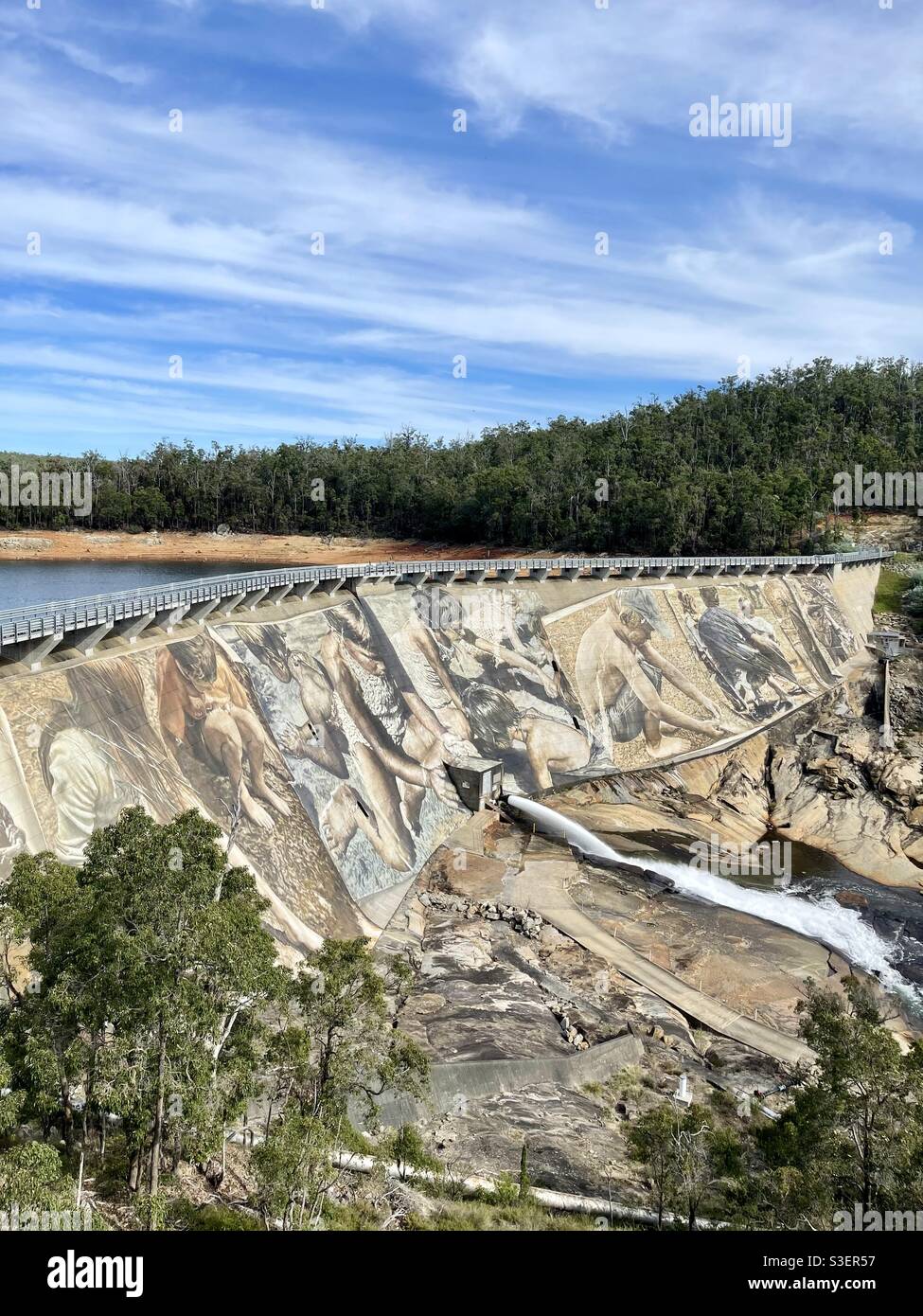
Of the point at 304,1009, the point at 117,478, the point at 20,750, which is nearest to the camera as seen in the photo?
the point at 304,1009

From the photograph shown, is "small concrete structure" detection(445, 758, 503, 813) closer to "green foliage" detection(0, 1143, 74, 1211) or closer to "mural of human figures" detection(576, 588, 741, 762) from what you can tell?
"mural of human figures" detection(576, 588, 741, 762)

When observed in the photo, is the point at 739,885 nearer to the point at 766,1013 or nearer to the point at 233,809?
the point at 766,1013

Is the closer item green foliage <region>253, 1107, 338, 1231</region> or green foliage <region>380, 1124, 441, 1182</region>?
green foliage <region>253, 1107, 338, 1231</region>

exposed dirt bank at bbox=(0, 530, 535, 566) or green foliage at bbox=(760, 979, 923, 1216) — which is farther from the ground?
exposed dirt bank at bbox=(0, 530, 535, 566)

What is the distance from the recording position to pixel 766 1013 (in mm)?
30297

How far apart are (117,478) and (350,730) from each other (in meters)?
117

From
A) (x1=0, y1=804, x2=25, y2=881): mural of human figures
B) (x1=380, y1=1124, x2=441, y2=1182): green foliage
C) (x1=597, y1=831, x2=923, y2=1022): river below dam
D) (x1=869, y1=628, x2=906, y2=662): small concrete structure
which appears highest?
(x1=869, y1=628, x2=906, y2=662): small concrete structure

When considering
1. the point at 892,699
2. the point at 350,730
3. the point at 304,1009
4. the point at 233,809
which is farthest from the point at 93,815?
the point at 892,699

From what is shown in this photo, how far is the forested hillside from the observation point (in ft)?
329

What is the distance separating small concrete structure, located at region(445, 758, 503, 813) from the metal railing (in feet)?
46.9

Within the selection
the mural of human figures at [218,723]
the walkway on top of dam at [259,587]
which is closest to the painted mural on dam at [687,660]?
the walkway on top of dam at [259,587]

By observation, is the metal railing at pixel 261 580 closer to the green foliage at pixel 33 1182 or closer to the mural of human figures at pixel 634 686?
the mural of human figures at pixel 634 686

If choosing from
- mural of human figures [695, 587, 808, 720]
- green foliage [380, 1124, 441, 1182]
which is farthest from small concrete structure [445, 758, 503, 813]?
green foliage [380, 1124, 441, 1182]

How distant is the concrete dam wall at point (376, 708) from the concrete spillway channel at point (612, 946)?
4.63 meters
